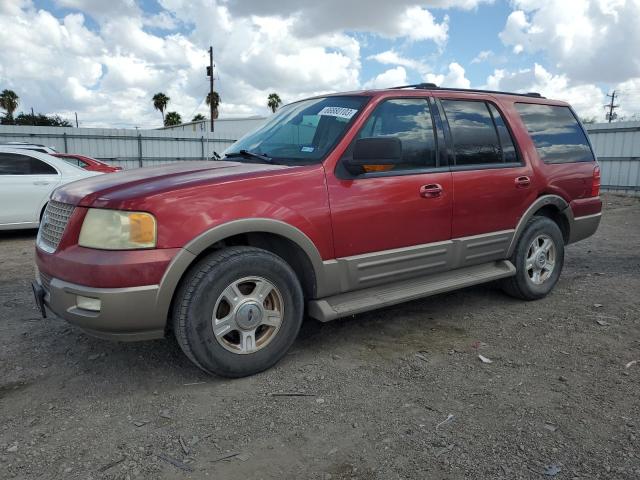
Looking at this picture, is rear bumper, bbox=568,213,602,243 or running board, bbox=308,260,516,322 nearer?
running board, bbox=308,260,516,322

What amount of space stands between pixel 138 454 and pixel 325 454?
0.89 meters

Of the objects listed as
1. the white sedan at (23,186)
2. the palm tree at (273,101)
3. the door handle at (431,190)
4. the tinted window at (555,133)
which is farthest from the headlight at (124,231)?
the palm tree at (273,101)

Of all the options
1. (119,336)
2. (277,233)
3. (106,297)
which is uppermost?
(277,233)

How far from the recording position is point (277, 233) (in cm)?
314

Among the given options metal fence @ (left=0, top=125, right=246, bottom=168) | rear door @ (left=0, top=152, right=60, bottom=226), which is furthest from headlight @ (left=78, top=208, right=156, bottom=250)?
metal fence @ (left=0, top=125, right=246, bottom=168)

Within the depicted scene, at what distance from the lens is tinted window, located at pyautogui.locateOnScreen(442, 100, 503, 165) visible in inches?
161

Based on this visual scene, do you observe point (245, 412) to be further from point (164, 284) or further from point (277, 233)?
point (277, 233)

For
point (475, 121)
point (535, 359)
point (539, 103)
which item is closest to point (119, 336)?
point (535, 359)

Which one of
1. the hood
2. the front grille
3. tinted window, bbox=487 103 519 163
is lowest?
the front grille

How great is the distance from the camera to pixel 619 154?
1641cm

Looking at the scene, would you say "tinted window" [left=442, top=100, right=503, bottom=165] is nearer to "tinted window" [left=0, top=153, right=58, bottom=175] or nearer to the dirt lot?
the dirt lot

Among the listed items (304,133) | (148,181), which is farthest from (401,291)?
(148,181)

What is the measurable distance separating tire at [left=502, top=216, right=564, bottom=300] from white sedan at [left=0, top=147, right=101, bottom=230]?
712 cm

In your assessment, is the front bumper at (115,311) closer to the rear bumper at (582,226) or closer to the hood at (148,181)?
the hood at (148,181)
